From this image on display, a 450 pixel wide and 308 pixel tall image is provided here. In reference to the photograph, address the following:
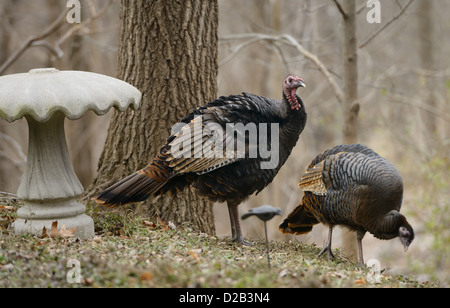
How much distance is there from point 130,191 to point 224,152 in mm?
1038

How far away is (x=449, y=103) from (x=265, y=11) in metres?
5.59

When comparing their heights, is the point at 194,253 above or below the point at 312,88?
below

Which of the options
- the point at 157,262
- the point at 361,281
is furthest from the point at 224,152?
the point at 361,281

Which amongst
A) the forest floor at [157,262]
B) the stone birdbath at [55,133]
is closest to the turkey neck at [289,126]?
the forest floor at [157,262]

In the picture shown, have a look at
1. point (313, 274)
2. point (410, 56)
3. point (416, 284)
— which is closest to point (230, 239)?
point (313, 274)

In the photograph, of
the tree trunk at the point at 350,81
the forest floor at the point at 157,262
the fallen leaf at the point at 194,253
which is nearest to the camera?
the forest floor at the point at 157,262

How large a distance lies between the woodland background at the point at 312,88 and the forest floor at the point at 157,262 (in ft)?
17.5

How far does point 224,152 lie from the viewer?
16.2ft

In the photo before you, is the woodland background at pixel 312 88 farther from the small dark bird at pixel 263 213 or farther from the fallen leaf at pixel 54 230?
the small dark bird at pixel 263 213

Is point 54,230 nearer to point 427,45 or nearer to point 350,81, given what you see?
point 350,81

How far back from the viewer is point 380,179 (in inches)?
196

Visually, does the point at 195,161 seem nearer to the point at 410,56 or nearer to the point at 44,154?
the point at 44,154

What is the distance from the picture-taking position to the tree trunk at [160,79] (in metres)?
5.77
